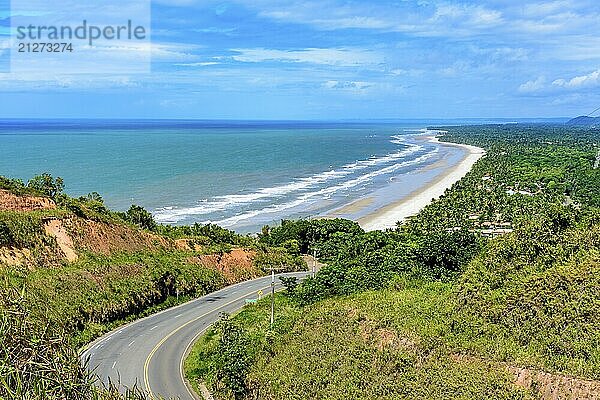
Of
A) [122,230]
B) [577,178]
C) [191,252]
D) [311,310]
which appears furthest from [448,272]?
[577,178]

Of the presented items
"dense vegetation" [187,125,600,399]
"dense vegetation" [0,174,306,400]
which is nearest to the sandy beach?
"dense vegetation" [0,174,306,400]

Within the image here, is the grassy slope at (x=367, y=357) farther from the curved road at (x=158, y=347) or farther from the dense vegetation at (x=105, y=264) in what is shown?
the dense vegetation at (x=105, y=264)

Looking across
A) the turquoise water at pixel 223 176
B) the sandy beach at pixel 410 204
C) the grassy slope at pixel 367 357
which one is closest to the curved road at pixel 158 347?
the grassy slope at pixel 367 357

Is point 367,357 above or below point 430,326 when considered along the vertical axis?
below

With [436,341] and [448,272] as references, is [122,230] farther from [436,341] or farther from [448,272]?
[436,341]

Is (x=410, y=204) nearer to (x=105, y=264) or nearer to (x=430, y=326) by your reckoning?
(x=105, y=264)

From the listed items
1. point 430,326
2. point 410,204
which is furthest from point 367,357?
point 410,204
